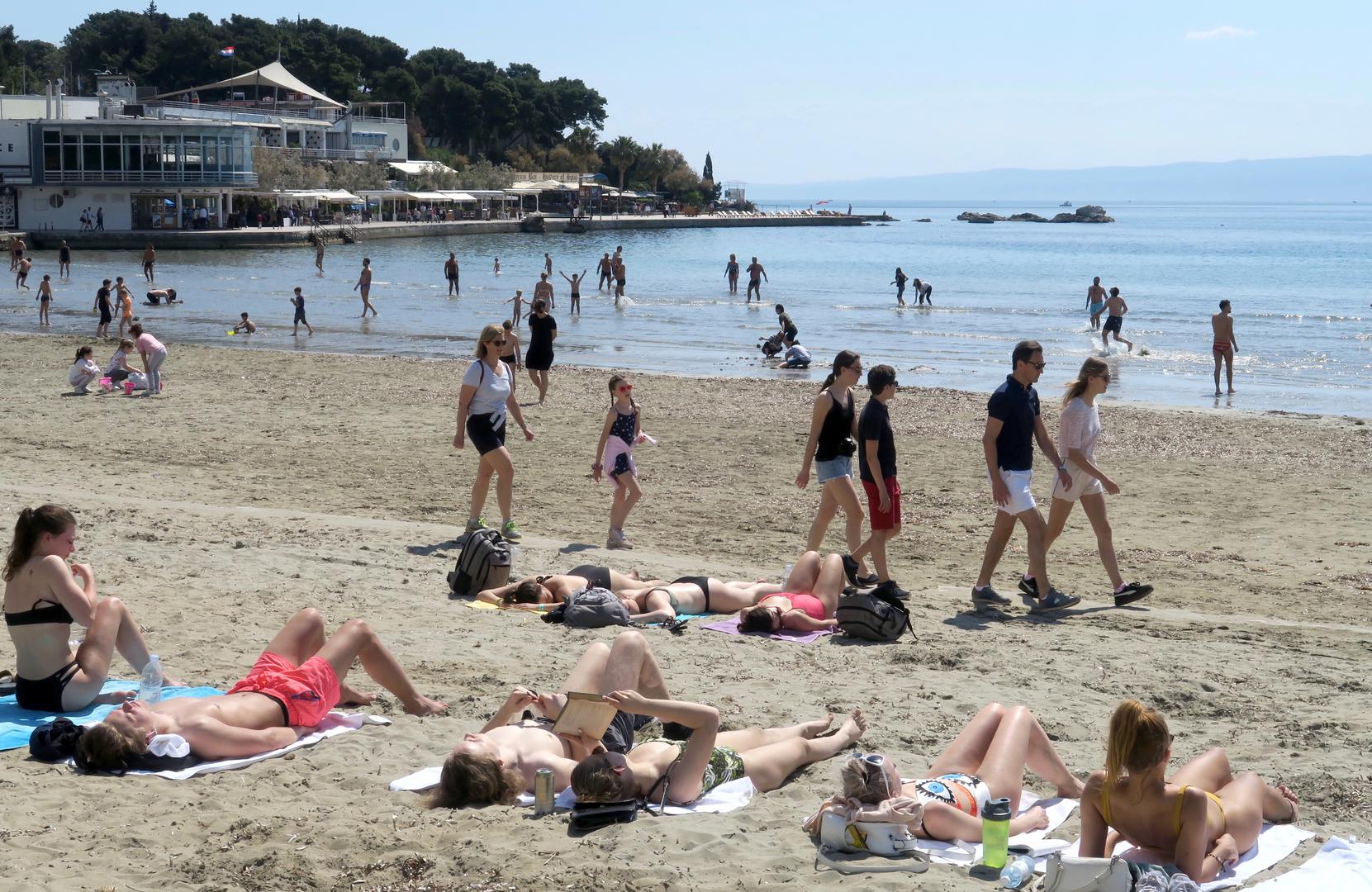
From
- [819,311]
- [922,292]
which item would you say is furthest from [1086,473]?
[922,292]

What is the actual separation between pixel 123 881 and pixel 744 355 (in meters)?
21.7

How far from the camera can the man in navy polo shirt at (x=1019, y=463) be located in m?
8.01

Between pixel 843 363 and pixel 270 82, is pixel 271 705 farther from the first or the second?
pixel 270 82

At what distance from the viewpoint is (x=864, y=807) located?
14.1 ft

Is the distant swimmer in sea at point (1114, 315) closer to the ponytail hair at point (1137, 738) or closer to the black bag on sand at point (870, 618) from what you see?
the black bag on sand at point (870, 618)

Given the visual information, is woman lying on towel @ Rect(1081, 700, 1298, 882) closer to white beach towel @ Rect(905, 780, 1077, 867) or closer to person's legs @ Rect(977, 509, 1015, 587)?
white beach towel @ Rect(905, 780, 1077, 867)

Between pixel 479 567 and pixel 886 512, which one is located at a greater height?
pixel 886 512

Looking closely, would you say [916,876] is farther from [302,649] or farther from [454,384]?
[454,384]

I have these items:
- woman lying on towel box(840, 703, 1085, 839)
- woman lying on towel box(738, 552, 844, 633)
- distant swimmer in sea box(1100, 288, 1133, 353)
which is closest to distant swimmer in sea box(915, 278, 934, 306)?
distant swimmer in sea box(1100, 288, 1133, 353)

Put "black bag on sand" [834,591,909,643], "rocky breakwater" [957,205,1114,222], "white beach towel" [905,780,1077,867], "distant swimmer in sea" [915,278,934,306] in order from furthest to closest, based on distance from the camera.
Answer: "rocky breakwater" [957,205,1114,222], "distant swimmer in sea" [915,278,934,306], "black bag on sand" [834,591,909,643], "white beach towel" [905,780,1077,867]

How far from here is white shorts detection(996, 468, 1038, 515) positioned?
26.5 feet

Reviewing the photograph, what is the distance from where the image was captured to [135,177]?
2463 inches

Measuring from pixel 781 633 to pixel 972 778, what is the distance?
2.64 m

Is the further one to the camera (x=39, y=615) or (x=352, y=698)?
(x=352, y=698)
